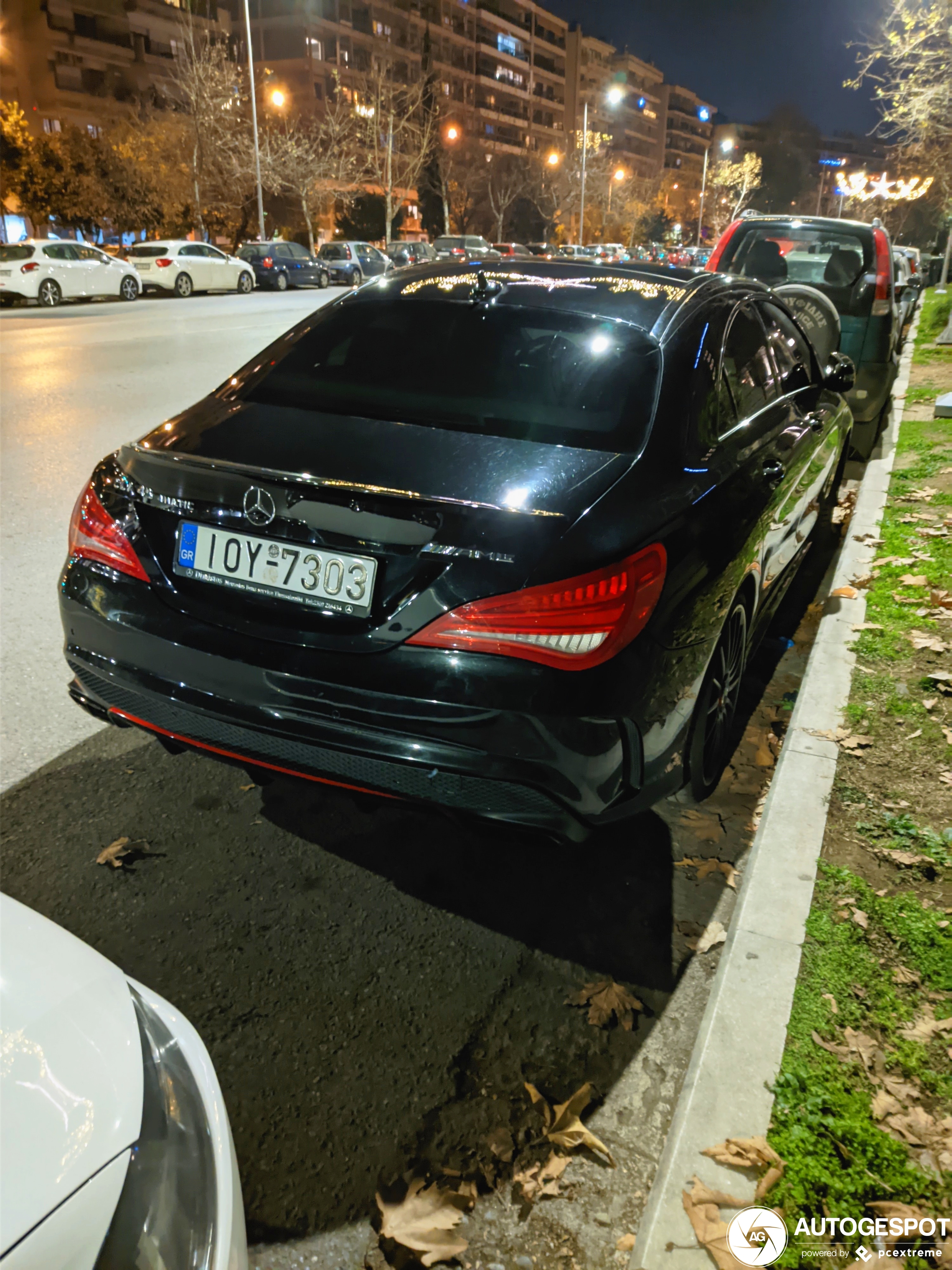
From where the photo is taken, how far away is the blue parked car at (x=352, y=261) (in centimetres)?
3725

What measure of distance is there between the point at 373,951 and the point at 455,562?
113 cm

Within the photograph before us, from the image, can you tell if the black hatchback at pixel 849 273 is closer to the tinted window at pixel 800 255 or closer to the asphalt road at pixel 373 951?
the tinted window at pixel 800 255

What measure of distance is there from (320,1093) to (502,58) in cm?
11579

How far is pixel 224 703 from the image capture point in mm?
2504

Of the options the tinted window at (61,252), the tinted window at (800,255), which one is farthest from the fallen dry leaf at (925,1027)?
the tinted window at (61,252)

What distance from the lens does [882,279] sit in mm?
8797

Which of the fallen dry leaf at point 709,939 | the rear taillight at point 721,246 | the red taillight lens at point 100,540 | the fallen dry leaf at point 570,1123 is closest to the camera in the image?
the fallen dry leaf at point 570,1123

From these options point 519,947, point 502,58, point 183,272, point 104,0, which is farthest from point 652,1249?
point 502,58

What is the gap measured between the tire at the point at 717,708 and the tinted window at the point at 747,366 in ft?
2.20

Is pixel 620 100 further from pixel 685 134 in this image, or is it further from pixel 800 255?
pixel 800 255

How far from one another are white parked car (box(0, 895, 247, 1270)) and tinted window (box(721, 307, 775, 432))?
2.46m

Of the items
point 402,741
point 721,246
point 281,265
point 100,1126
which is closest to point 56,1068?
point 100,1126

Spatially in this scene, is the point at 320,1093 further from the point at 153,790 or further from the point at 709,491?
the point at 709,491

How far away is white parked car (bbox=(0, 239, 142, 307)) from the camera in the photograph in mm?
23484
